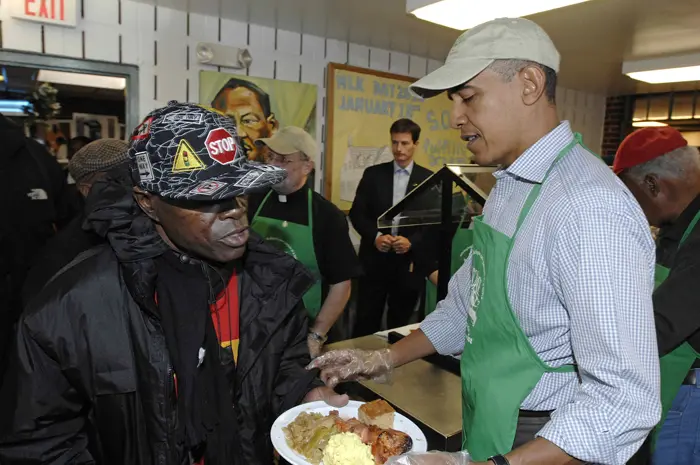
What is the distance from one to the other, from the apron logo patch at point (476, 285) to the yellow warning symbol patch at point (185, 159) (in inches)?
29.6

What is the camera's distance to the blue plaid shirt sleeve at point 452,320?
65.4 inches

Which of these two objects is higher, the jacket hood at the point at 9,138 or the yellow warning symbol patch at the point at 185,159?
the jacket hood at the point at 9,138

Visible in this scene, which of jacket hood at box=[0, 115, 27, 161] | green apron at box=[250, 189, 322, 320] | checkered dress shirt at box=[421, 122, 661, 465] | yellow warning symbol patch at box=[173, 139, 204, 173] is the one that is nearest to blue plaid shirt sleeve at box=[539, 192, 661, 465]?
checkered dress shirt at box=[421, 122, 661, 465]

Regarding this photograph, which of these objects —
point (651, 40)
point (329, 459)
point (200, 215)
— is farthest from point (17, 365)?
point (651, 40)

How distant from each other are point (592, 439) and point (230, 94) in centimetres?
382

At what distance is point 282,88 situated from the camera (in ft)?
14.5

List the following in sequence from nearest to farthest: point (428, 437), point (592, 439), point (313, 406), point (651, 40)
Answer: point (592, 439), point (313, 406), point (428, 437), point (651, 40)

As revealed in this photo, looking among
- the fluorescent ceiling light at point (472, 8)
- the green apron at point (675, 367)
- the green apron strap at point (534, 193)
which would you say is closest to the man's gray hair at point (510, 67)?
the green apron strap at point (534, 193)

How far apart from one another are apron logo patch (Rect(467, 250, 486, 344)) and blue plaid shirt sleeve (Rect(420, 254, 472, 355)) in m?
0.23

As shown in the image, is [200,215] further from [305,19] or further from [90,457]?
[305,19]

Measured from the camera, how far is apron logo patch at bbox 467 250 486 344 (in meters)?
1.33

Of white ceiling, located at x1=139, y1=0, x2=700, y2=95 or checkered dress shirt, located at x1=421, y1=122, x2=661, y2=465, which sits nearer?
checkered dress shirt, located at x1=421, y1=122, x2=661, y2=465

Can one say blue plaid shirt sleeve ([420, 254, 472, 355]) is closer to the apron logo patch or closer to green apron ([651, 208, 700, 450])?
the apron logo patch

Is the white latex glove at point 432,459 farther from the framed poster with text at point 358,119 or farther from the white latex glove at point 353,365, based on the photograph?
the framed poster with text at point 358,119
